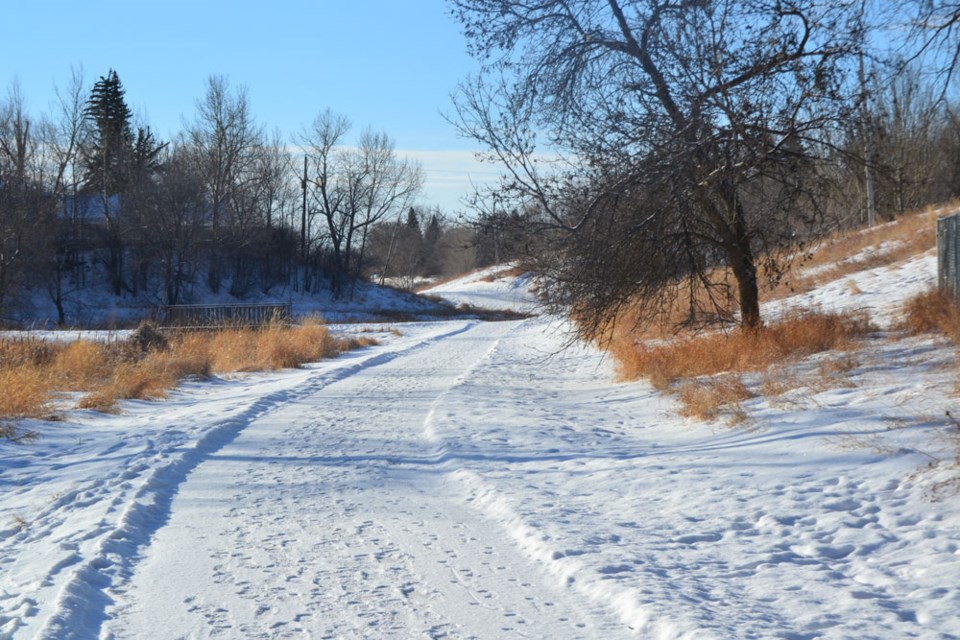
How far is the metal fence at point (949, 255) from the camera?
11948 mm

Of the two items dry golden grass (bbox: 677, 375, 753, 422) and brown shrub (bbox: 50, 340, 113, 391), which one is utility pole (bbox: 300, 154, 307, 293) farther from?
dry golden grass (bbox: 677, 375, 753, 422)

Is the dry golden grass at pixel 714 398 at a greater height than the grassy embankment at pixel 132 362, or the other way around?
the grassy embankment at pixel 132 362

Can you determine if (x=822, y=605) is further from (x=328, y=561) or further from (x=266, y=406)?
(x=266, y=406)

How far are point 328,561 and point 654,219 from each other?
24.2 ft

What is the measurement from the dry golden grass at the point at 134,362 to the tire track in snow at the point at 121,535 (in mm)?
2590

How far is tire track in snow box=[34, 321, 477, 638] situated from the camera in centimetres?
434

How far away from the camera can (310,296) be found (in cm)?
6259

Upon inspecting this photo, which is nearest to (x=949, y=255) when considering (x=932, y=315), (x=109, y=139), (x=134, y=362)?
A: (x=932, y=315)

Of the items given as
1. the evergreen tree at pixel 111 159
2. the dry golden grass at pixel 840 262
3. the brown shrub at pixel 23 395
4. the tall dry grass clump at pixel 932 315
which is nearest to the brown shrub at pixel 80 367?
the brown shrub at pixel 23 395

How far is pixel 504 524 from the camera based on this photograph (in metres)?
6.18

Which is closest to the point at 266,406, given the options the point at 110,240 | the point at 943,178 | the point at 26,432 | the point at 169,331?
the point at 26,432

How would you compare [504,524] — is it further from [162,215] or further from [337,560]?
[162,215]

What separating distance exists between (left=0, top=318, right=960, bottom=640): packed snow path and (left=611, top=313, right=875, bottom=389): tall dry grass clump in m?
0.85

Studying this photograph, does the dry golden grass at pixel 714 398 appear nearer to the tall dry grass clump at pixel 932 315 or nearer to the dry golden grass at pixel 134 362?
the tall dry grass clump at pixel 932 315
